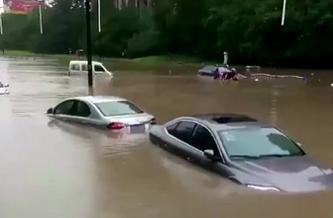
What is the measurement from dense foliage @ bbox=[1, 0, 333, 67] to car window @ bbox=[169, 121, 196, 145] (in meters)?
50.2

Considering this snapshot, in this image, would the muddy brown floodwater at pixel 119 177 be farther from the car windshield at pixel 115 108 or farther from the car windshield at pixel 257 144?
the car windshield at pixel 115 108

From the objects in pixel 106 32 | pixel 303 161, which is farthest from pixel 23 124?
pixel 106 32

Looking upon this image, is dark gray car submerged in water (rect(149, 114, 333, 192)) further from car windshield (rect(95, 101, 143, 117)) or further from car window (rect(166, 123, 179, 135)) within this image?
car windshield (rect(95, 101, 143, 117))

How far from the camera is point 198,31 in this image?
306ft

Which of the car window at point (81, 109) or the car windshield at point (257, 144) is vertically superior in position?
the car windshield at point (257, 144)

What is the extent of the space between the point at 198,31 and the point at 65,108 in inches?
2912

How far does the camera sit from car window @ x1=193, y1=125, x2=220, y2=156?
11.8m

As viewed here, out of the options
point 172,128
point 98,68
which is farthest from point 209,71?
point 172,128

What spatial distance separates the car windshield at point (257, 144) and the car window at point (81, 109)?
786cm

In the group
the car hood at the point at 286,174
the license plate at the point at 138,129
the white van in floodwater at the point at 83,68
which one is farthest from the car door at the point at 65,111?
the white van in floodwater at the point at 83,68

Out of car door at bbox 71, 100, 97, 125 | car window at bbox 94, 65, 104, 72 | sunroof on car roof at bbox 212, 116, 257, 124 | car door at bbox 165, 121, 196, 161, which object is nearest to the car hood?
sunroof on car roof at bbox 212, 116, 257, 124

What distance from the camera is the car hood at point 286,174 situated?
1052cm

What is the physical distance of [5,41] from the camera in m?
155

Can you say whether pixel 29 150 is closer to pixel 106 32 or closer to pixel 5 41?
pixel 106 32
